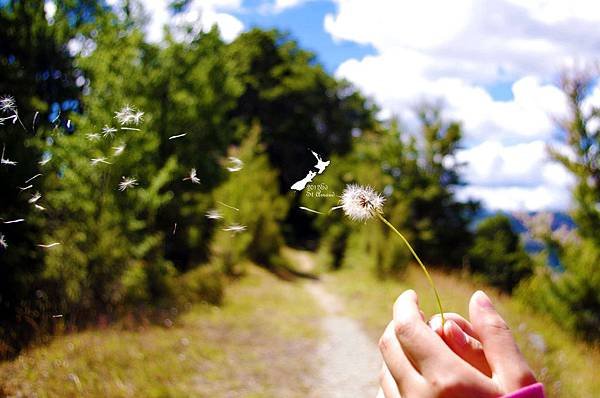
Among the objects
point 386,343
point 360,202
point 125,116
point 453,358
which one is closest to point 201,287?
point 125,116

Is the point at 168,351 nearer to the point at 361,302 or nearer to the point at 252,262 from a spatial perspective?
the point at 361,302

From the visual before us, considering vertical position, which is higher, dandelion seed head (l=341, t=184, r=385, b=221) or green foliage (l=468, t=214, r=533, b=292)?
dandelion seed head (l=341, t=184, r=385, b=221)

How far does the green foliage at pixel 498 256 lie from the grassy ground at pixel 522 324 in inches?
388

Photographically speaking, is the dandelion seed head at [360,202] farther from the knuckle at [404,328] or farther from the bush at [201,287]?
the bush at [201,287]

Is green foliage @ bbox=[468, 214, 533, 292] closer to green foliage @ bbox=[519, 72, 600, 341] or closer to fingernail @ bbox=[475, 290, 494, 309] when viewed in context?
green foliage @ bbox=[519, 72, 600, 341]

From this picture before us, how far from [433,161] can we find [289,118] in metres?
12.5

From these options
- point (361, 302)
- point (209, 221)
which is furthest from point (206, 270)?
point (361, 302)

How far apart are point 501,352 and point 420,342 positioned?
135 millimetres

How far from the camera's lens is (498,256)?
2836 centimetres

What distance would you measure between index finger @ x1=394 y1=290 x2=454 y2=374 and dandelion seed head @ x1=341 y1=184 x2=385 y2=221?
243 mm

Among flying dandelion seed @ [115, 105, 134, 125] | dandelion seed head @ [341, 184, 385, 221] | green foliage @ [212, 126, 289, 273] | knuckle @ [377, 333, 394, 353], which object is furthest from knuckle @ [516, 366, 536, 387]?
green foliage @ [212, 126, 289, 273]

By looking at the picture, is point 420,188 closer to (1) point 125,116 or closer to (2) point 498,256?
(2) point 498,256

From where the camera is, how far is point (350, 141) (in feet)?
115

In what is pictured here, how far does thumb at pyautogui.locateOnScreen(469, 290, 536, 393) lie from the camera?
83cm
